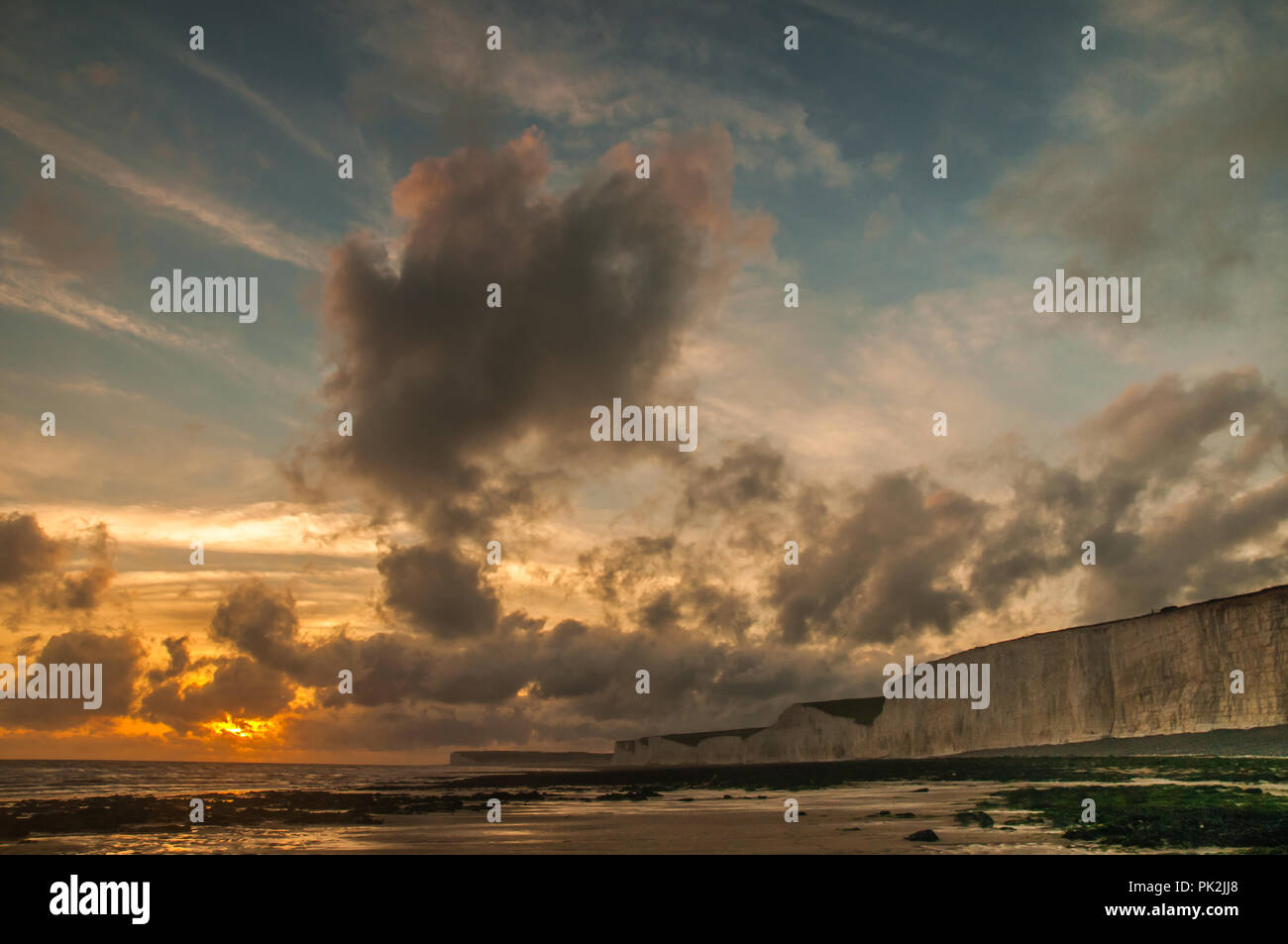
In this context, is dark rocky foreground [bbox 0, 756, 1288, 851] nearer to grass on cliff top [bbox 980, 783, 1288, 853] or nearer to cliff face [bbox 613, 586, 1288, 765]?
grass on cliff top [bbox 980, 783, 1288, 853]

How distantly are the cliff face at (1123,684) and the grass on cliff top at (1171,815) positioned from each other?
42538mm

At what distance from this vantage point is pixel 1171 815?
78.5 feet

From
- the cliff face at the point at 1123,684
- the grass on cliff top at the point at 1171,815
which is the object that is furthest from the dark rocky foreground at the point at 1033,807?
the cliff face at the point at 1123,684

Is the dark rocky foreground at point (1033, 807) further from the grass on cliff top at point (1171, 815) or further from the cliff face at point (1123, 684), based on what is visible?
the cliff face at point (1123, 684)

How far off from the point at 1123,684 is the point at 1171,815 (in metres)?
68.8

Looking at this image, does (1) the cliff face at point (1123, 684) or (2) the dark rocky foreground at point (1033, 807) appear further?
(1) the cliff face at point (1123, 684)

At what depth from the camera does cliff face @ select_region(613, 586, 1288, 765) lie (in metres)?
67.2

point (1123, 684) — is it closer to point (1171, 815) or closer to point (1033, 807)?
point (1033, 807)

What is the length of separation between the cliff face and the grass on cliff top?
42.5m

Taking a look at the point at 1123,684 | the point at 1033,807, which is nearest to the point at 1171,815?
the point at 1033,807

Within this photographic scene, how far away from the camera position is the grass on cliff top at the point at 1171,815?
19.9m
